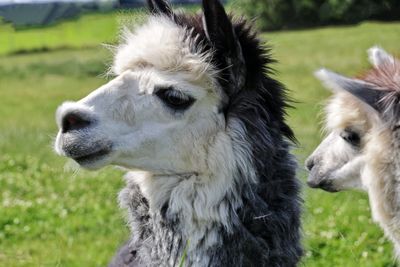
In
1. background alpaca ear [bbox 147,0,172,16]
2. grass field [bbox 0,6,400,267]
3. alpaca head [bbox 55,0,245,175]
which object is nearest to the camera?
alpaca head [bbox 55,0,245,175]

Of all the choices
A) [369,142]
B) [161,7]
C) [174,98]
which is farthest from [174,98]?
[369,142]

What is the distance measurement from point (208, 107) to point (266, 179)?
446mm

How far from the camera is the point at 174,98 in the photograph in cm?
393

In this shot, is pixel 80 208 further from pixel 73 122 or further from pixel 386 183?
pixel 73 122

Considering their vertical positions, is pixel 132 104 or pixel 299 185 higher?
pixel 132 104

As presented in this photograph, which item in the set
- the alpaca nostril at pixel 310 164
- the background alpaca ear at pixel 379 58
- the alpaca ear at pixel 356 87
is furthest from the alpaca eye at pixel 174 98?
the alpaca nostril at pixel 310 164

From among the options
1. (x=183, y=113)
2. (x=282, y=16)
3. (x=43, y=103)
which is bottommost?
(x=43, y=103)

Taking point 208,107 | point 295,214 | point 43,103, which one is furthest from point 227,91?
point 43,103

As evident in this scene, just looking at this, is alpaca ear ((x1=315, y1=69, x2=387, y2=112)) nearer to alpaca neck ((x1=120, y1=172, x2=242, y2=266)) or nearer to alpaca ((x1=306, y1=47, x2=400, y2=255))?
alpaca ((x1=306, y1=47, x2=400, y2=255))

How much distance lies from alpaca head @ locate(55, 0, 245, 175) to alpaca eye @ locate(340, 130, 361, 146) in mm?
996

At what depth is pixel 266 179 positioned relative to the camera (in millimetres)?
3998

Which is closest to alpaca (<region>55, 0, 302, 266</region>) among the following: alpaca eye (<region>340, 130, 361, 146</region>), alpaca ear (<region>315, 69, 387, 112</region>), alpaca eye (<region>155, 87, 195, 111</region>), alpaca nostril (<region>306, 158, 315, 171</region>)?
alpaca eye (<region>155, 87, 195, 111</region>)

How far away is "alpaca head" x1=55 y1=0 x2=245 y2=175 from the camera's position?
389 centimetres

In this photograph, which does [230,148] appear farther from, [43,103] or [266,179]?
[43,103]
